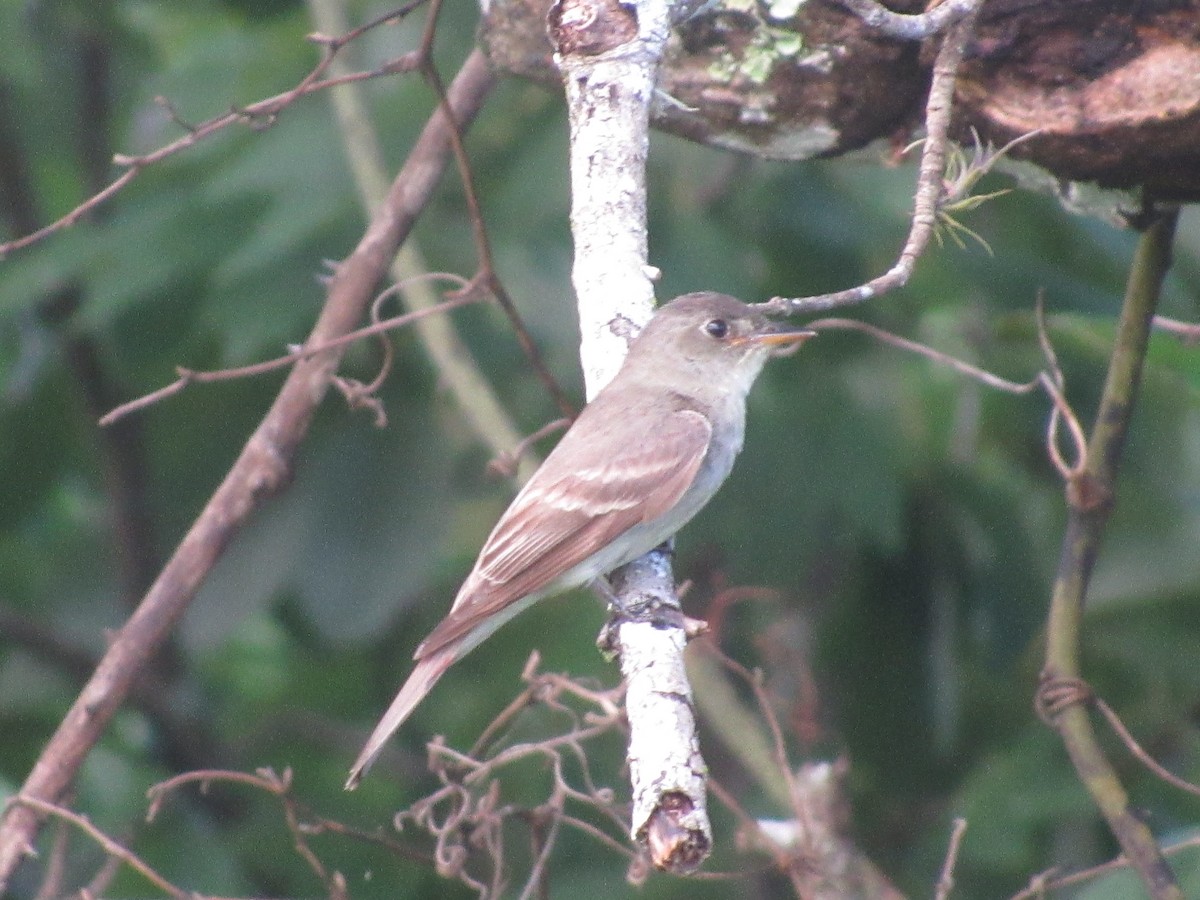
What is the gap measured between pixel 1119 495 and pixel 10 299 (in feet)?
12.1

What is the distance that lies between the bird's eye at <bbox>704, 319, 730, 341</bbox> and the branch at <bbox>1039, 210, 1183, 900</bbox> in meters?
1.10

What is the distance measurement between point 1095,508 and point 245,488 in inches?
84.8

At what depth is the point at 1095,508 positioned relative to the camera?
12.7ft

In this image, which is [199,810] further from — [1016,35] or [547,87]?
[1016,35]

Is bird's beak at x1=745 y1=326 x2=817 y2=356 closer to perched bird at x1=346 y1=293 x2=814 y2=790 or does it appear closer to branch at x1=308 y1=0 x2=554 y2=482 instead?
perched bird at x1=346 y1=293 x2=814 y2=790

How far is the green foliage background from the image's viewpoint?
4770 mm

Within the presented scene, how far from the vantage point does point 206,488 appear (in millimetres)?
5309

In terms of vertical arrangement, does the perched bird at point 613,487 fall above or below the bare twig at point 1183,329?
below

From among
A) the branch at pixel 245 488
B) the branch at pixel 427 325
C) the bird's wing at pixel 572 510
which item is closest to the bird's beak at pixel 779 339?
the bird's wing at pixel 572 510

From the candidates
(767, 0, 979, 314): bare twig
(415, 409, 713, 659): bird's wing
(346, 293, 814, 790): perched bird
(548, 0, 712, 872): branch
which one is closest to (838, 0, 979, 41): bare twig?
(767, 0, 979, 314): bare twig

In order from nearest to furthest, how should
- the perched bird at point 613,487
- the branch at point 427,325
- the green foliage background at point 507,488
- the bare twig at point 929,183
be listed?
the bare twig at point 929,183 → the perched bird at point 613,487 → the branch at point 427,325 → the green foliage background at point 507,488

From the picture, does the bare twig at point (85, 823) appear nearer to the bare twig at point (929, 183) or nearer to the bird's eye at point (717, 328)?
the bare twig at point (929, 183)

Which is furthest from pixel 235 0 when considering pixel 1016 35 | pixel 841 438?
pixel 1016 35

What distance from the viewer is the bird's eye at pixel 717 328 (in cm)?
443
